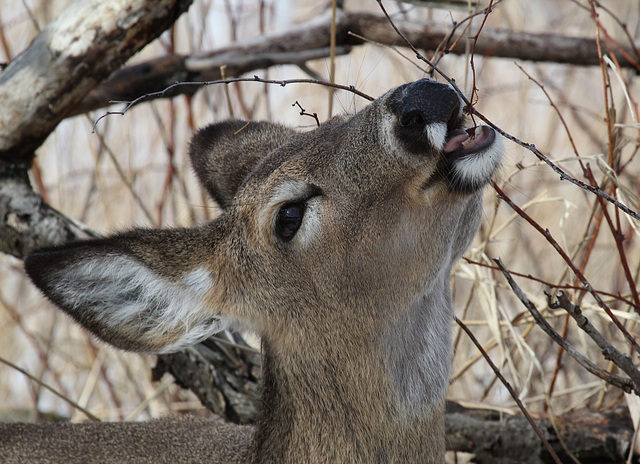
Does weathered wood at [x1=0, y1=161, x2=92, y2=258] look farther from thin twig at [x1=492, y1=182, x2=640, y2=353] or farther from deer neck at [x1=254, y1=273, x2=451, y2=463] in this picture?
thin twig at [x1=492, y1=182, x2=640, y2=353]

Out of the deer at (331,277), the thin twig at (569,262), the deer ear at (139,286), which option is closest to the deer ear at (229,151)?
the deer at (331,277)

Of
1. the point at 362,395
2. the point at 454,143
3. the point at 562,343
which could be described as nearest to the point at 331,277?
the point at 362,395

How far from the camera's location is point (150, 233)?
312cm

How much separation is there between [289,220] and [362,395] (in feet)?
2.68

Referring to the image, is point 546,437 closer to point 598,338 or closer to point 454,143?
point 598,338

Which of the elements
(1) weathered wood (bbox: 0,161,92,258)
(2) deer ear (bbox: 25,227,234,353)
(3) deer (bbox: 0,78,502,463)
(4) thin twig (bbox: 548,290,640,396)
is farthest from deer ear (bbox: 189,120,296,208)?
(4) thin twig (bbox: 548,290,640,396)

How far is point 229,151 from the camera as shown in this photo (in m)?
4.01

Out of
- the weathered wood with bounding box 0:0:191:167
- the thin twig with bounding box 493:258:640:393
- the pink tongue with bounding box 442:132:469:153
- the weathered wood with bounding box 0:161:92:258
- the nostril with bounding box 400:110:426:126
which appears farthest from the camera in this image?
the weathered wood with bounding box 0:161:92:258

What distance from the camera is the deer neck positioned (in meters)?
3.22

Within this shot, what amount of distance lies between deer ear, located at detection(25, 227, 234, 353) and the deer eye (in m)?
0.33

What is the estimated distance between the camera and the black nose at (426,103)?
9.26ft

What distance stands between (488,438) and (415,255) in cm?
157

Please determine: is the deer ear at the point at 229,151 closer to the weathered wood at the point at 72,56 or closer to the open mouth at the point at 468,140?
the weathered wood at the point at 72,56

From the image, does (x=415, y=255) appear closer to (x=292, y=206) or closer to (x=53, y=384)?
(x=292, y=206)
